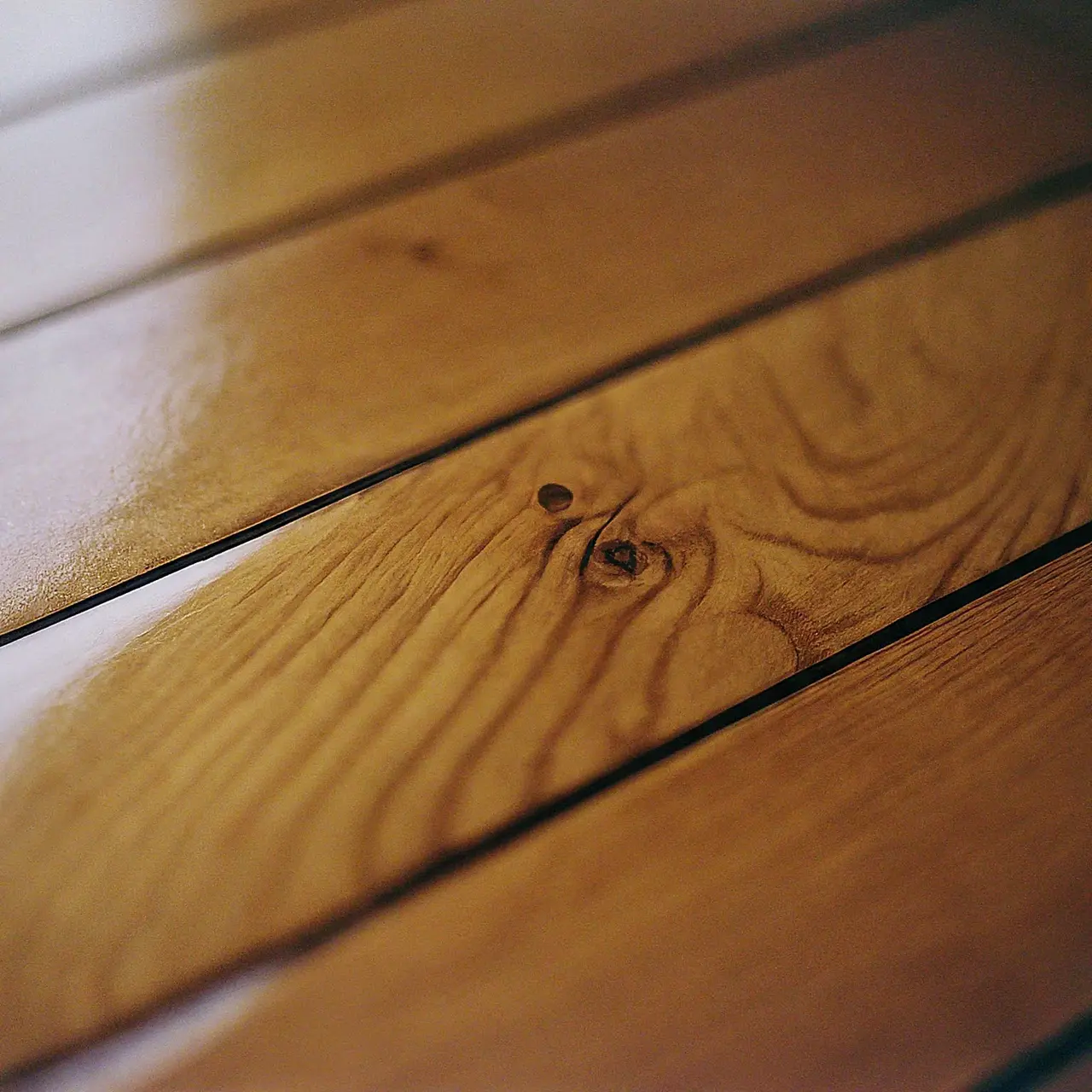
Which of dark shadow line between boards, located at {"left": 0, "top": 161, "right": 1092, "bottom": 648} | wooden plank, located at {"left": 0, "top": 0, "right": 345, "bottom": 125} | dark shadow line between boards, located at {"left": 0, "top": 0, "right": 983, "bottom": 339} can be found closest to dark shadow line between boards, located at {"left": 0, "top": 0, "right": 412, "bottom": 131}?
wooden plank, located at {"left": 0, "top": 0, "right": 345, "bottom": 125}

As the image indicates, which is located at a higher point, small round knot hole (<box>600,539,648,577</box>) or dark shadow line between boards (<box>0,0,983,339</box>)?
dark shadow line between boards (<box>0,0,983,339</box>)

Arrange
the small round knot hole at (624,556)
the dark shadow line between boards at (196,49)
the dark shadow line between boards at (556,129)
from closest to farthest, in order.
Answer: the small round knot hole at (624,556) → the dark shadow line between boards at (556,129) → the dark shadow line between boards at (196,49)

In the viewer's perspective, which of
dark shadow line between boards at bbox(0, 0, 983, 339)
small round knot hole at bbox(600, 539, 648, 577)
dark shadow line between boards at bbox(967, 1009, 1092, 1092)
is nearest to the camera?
dark shadow line between boards at bbox(967, 1009, 1092, 1092)

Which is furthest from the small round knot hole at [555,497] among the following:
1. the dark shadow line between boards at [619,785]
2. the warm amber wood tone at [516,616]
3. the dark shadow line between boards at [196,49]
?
the dark shadow line between boards at [196,49]

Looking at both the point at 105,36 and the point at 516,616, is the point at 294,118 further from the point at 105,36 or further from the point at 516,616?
the point at 516,616

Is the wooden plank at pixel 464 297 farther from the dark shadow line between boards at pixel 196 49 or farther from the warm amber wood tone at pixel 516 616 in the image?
the dark shadow line between boards at pixel 196 49

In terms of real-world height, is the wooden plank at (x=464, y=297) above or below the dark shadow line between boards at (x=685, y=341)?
above

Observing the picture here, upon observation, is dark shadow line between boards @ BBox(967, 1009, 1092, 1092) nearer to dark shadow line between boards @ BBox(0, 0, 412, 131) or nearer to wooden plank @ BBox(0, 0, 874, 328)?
wooden plank @ BBox(0, 0, 874, 328)

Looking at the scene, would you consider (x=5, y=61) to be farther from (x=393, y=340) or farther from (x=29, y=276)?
(x=393, y=340)
